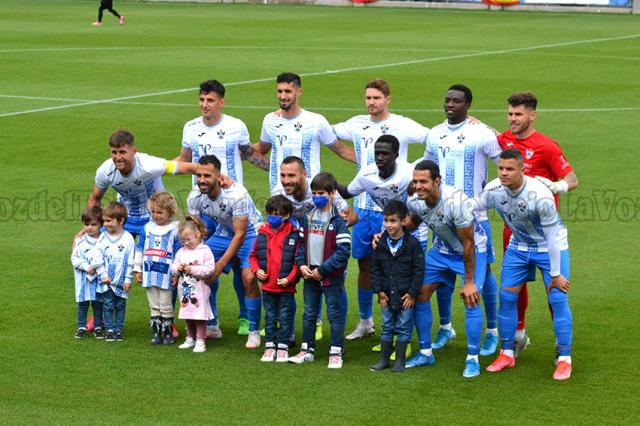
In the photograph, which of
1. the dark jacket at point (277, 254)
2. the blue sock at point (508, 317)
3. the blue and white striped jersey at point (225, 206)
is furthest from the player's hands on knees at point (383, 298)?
the blue and white striped jersey at point (225, 206)

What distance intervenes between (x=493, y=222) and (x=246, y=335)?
5.54m

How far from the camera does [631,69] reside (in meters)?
30.6

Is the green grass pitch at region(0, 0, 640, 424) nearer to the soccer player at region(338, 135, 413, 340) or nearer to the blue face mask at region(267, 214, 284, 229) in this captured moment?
the blue face mask at region(267, 214, 284, 229)

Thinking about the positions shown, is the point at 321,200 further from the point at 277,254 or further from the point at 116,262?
the point at 116,262

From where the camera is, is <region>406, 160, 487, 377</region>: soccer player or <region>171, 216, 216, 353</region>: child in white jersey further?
<region>171, 216, 216, 353</region>: child in white jersey

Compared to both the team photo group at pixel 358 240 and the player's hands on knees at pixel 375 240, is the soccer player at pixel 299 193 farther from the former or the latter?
the player's hands on knees at pixel 375 240

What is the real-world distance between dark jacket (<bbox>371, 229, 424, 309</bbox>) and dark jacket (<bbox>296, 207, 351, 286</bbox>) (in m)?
0.32

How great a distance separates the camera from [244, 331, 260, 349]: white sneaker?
35.2 ft

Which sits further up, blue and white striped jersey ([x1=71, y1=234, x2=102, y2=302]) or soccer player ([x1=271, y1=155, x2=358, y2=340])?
soccer player ([x1=271, y1=155, x2=358, y2=340])

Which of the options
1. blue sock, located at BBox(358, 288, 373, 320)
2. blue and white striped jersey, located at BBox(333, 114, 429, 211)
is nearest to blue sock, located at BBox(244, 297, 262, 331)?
blue sock, located at BBox(358, 288, 373, 320)

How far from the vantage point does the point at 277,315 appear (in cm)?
1048

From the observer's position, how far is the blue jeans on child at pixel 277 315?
1038 cm

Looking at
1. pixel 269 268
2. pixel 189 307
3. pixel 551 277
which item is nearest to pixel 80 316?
pixel 189 307

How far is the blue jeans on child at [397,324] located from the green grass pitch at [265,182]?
1.18 ft
